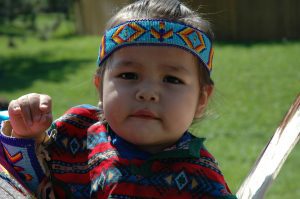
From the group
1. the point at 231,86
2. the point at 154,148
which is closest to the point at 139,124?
the point at 154,148

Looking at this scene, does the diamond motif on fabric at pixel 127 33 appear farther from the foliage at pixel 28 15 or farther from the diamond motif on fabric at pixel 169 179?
the foliage at pixel 28 15

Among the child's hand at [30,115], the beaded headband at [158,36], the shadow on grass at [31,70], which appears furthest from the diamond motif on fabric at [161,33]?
the shadow on grass at [31,70]

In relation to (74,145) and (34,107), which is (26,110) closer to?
(34,107)

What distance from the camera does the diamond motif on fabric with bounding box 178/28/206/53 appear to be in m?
2.08

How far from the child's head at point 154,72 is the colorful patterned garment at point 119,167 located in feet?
0.22

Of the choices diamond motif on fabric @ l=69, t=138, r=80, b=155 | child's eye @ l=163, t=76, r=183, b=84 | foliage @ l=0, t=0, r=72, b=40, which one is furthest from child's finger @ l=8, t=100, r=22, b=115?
foliage @ l=0, t=0, r=72, b=40

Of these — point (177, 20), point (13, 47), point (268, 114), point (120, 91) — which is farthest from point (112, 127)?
point (13, 47)

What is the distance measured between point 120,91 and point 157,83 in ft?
0.43

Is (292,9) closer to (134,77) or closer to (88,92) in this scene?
(88,92)

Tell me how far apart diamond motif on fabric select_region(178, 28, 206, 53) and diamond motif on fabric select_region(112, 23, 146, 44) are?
14cm

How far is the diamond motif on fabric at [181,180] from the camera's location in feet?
6.54

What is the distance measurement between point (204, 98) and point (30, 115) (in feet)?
2.11

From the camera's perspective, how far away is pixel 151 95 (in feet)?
6.44

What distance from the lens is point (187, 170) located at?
2021 millimetres
